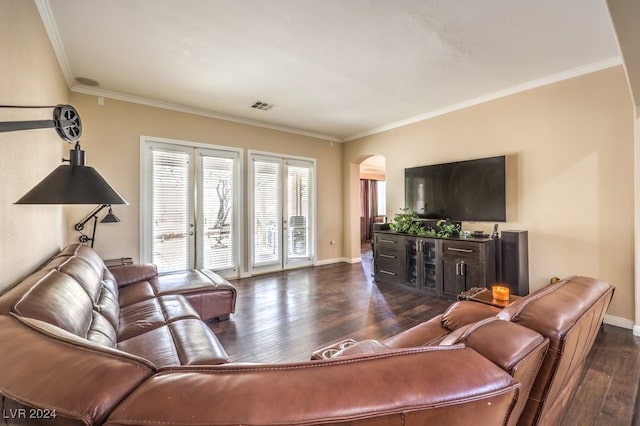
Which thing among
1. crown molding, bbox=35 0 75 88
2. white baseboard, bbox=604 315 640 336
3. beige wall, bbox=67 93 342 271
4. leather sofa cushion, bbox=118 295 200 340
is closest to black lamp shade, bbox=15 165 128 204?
leather sofa cushion, bbox=118 295 200 340

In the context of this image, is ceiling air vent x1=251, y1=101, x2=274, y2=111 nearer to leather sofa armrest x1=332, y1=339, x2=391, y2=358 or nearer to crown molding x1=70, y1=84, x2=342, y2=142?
crown molding x1=70, y1=84, x2=342, y2=142

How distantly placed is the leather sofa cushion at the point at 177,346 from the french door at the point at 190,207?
2.75 meters

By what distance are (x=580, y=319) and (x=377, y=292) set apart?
339cm

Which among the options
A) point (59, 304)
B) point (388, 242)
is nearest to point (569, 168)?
point (388, 242)

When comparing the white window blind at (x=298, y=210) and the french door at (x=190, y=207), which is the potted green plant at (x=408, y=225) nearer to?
the white window blind at (x=298, y=210)

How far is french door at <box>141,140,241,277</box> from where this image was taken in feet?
14.1

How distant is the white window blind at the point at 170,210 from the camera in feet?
14.2

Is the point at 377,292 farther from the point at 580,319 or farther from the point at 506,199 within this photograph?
the point at 580,319

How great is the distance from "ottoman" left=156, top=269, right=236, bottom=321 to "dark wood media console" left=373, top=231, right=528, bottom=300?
267cm

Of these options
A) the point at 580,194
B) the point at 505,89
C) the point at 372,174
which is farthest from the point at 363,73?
the point at 372,174

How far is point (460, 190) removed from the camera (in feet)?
14.0

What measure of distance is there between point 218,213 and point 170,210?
2.50 ft

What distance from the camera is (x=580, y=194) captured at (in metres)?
3.28

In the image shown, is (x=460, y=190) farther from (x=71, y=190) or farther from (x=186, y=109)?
(x=186, y=109)
